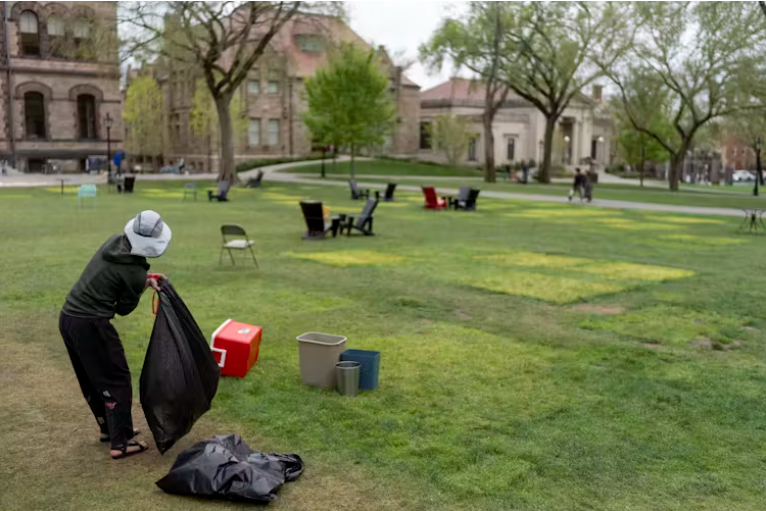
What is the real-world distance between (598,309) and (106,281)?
7278 mm

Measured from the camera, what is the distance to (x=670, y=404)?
6.52 metres

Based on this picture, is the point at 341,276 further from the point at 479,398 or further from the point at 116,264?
the point at 116,264

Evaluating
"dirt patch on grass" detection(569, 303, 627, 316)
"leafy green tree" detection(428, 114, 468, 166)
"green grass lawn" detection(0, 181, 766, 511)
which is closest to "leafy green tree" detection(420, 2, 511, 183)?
"leafy green tree" detection(428, 114, 468, 166)

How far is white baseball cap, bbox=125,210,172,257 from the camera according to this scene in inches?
195

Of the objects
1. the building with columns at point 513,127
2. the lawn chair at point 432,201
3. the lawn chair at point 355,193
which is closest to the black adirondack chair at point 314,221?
the lawn chair at point 432,201

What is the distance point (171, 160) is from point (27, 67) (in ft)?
58.1

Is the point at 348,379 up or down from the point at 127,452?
up

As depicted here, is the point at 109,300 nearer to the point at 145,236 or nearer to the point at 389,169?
the point at 145,236

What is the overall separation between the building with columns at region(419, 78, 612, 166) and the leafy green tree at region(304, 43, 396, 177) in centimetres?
2467

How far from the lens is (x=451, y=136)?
221 feet

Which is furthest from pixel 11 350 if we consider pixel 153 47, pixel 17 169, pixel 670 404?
pixel 17 169

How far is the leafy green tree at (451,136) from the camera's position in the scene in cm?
6731

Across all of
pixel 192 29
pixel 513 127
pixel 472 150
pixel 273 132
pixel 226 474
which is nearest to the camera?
pixel 226 474

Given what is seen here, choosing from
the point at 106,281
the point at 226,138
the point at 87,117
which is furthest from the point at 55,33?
the point at 106,281
